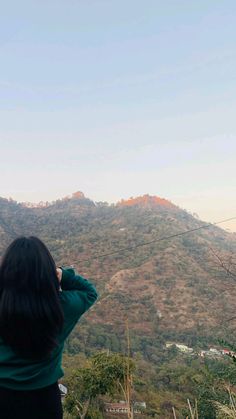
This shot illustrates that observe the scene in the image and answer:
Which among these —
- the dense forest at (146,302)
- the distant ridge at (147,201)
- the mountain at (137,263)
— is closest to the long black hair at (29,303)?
the dense forest at (146,302)

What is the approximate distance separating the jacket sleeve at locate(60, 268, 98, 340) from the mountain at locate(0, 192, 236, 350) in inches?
548

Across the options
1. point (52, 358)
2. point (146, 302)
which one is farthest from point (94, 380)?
point (146, 302)

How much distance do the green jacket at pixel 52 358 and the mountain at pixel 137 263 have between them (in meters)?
13.9

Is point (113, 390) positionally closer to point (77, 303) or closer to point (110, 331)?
point (77, 303)

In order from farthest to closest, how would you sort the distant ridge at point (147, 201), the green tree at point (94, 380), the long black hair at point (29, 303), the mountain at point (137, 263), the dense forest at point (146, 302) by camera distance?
1. the distant ridge at point (147, 201)
2. the mountain at point (137, 263)
3. the dense forest at point (146, 302)
4. the green tree at point (94, 380)
5. the long black hair at point (29, 303)

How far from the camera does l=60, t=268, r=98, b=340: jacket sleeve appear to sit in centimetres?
81

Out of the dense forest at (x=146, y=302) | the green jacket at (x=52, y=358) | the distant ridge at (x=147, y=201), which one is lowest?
the dense forest at (x=146, y=302)

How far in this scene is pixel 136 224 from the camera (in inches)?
1991

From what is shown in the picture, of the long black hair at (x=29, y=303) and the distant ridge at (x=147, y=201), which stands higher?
the distant ridge at (x=147, y=201)

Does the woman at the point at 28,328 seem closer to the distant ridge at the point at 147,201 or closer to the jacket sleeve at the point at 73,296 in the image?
the jacket sleeve at the point at 73,296

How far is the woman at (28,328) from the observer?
72 centimetres

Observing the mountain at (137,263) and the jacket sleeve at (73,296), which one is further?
the mountain at (137,263)

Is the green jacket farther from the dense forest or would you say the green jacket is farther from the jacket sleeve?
the dense forest

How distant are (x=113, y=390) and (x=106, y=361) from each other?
70cm
